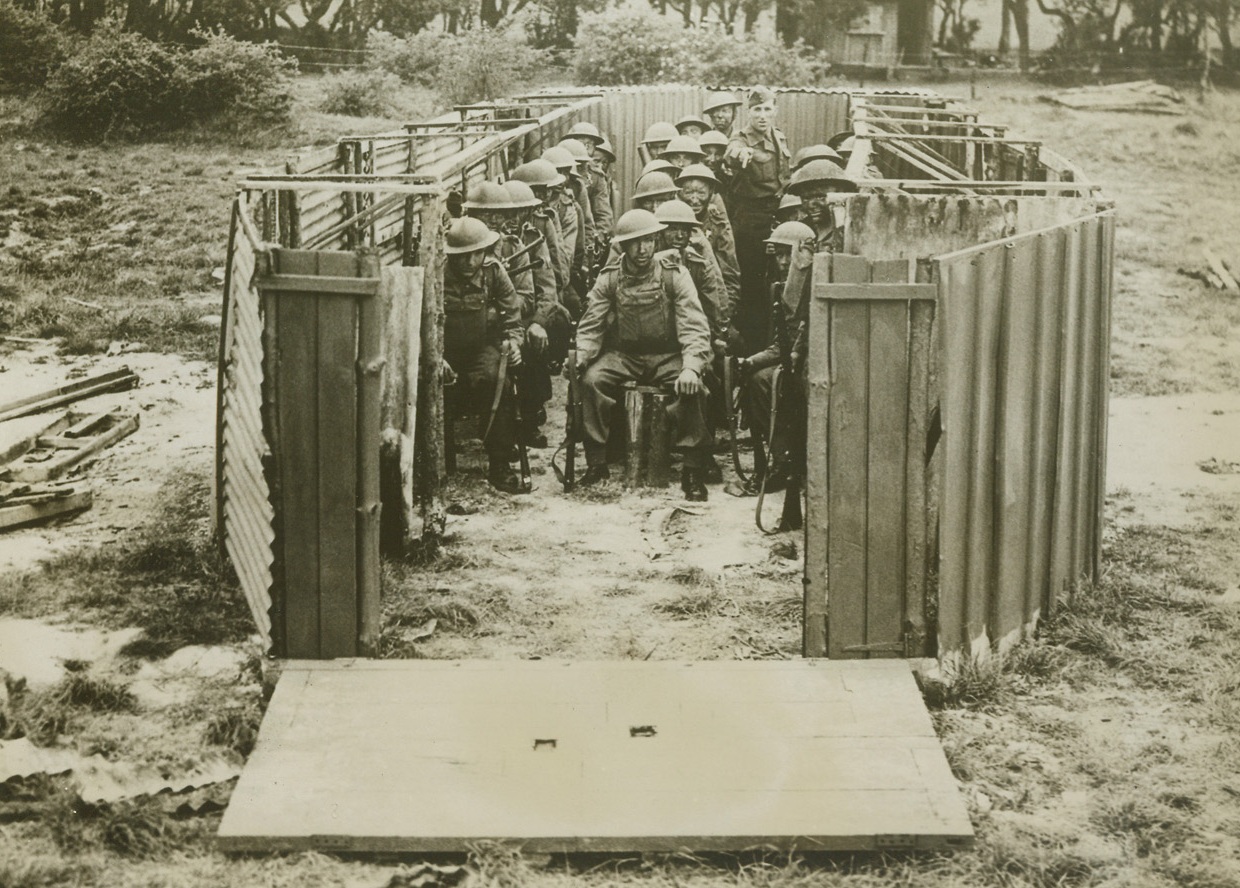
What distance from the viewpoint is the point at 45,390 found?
10211 mm

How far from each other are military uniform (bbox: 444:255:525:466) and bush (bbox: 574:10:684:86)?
18.3 metres

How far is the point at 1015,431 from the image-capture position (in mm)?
5793

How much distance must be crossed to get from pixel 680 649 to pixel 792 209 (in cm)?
521

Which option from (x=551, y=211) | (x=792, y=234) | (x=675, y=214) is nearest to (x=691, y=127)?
(x=551, y=211)

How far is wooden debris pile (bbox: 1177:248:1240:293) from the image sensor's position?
1481cm

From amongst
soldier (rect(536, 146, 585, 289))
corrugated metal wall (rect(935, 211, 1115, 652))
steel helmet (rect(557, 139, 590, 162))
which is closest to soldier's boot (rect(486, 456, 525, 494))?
soldier (rect(536, 146, 585, 289))

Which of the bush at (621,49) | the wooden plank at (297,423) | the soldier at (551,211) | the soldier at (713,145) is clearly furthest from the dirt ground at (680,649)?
the bush at (621,49)

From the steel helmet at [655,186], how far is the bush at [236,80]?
3.51 metres

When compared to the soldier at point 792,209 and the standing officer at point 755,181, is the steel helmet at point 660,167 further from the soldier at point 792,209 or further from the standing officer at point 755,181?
the soldier at point 792,209

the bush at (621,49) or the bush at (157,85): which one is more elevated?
the bush at (621,49)

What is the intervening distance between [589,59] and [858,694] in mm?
22473

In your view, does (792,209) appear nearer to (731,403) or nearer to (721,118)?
(731,403)

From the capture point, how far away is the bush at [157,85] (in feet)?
33.7

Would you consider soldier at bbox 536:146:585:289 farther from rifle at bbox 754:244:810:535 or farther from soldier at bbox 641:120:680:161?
rifle at bbox 754:244:810:535
